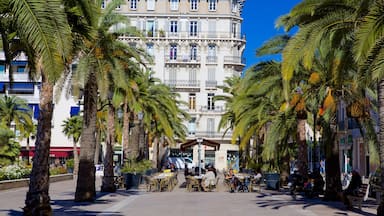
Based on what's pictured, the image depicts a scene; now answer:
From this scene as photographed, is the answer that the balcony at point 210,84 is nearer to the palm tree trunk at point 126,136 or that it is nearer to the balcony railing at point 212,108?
the balcony railing at point 212,108

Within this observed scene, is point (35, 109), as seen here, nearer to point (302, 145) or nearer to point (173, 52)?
point (173, 52)

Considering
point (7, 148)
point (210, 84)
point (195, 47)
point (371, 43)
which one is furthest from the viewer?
point (195, 47)

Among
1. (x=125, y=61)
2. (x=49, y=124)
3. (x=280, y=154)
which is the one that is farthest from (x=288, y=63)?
(x=280, y=154)

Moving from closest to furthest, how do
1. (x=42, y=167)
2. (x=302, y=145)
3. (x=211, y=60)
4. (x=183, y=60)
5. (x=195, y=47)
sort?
(x=42, y=167)
(x=302, y=145)
(x=183, y=60)
(x=211, y=60)
(x=195, y=47)

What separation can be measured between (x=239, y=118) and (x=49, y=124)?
85.5 ft

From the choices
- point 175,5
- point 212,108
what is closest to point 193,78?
point 212,108

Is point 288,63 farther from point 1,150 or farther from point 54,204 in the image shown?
point 1,150

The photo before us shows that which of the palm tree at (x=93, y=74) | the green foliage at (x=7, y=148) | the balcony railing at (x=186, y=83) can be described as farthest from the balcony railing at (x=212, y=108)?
the palm tree at (x=93, y=74)

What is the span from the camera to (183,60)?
79500 millimetres

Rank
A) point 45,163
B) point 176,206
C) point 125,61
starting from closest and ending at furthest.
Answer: point 45,163 → point 176,206 → point 125,61

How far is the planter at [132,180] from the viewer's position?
32750 mm

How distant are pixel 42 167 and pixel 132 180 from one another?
57.0 feet

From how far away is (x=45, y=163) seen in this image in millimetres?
16172

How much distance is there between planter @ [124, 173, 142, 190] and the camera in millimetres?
32750
